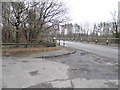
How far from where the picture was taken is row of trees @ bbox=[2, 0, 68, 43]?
1848 centimetres

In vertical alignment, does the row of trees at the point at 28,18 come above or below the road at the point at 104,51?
above

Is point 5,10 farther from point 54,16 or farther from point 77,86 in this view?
point 77,86

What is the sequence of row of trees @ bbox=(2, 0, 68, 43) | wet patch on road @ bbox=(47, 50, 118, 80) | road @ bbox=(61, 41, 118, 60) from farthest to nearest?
row of trees @ bbox=(2, 0, 68, 43)
road @ bbox=(61, 41, 118, 60)
wet patch on road @ bbox=(47, 50, 118, 80)

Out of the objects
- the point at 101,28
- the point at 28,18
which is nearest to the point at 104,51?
the point at 28,18

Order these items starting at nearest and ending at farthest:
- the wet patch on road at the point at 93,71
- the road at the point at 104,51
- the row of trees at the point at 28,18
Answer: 1. the wet patch on road at the point at 93,71
2. the road at the point at 104,51
3. the row of trees at the point at 28,18

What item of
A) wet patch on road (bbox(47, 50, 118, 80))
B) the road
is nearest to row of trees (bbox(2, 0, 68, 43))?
the road

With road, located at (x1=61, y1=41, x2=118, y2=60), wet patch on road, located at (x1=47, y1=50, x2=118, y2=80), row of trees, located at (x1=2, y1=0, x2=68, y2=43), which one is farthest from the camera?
row of trees, located at (x1=2, y1=0, x2=68, y2=43)

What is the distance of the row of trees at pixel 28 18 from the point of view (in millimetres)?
18484

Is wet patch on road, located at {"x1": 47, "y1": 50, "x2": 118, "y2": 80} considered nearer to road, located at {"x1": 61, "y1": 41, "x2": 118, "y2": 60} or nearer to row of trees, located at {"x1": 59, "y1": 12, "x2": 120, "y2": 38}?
road, located at {"x1": 61, "y1": 41, "x2": 118, "y2": 60}

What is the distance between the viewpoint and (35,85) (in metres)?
5.00

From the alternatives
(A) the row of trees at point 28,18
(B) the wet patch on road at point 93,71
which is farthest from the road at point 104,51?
(A) the row of trees at point 28,18

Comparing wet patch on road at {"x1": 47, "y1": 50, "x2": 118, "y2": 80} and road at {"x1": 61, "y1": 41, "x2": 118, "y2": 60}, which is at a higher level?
road at {"x1": 61, "y1": 41, "x2": 118, "y2": 60}

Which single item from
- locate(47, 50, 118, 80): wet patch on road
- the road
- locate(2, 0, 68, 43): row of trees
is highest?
locate(2, 0, 68, 43): row of trees

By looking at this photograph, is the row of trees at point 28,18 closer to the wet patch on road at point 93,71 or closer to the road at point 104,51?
the road at point 104,51
